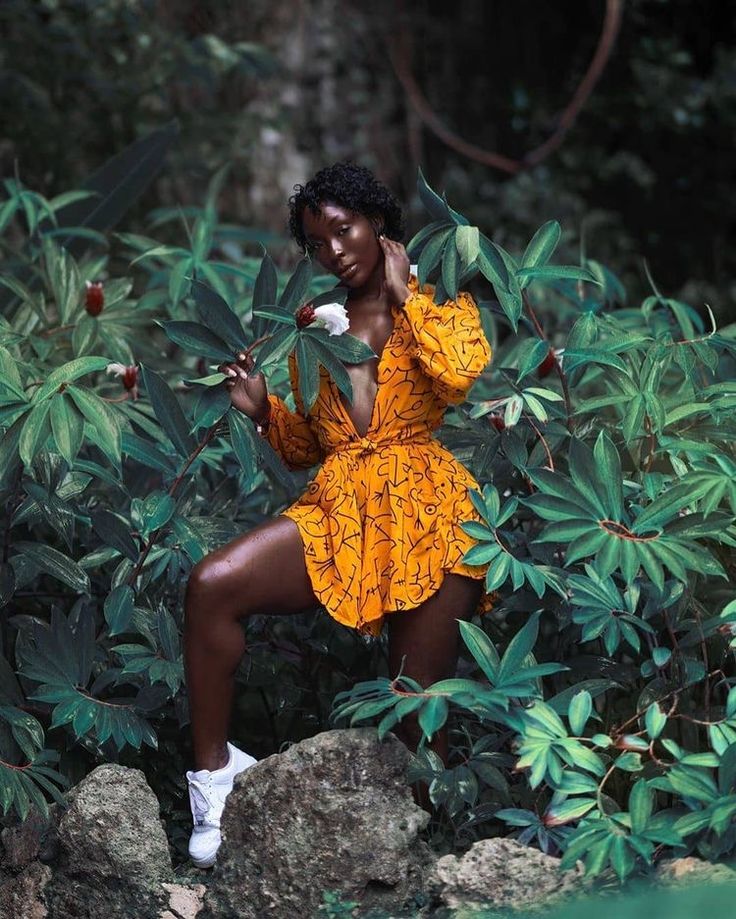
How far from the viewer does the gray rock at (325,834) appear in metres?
2.42

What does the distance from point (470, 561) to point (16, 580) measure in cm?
96

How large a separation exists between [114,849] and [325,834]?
405 millimetres

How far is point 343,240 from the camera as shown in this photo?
2553mm

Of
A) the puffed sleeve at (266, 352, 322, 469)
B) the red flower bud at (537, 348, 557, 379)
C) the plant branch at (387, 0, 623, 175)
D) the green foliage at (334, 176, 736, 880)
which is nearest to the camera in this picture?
the green foliage at (334, 176, 736, 880)

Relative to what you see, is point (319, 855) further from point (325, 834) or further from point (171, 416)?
point (171, 416)

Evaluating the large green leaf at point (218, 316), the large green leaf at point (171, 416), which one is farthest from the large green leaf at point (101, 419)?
the large green leaf at point (218, 316)

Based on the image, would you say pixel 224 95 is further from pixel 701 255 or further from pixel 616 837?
pixel 616 837

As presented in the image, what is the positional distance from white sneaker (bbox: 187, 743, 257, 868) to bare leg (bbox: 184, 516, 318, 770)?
0.04 m

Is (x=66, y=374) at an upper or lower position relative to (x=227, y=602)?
upper

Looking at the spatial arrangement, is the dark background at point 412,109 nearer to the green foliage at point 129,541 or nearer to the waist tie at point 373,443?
the green foliage at point 129,541

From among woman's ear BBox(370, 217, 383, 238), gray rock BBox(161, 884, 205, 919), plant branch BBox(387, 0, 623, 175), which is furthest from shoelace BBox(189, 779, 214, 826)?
plant branch BBox(387, 0, 623, 175)

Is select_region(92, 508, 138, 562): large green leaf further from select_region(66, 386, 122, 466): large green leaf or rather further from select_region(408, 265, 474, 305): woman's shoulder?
select_region(408, 265, 474, 305): woman's shoulder

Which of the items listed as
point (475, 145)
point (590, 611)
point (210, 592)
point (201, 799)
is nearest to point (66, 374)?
point (210, 592)

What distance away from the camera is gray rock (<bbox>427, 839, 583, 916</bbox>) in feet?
7.79
